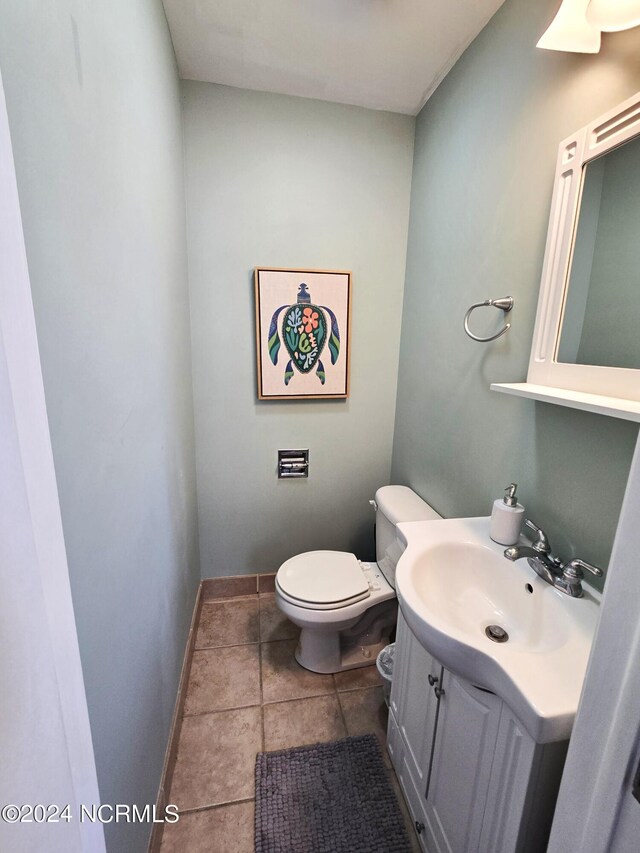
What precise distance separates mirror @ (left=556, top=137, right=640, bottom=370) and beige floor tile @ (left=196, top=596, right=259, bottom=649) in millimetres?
1864

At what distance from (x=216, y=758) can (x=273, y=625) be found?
64 centimetres

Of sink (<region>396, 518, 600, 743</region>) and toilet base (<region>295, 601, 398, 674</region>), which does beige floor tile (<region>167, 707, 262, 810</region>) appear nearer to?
toilet base (<region>295, 601, 398, 674</region>)

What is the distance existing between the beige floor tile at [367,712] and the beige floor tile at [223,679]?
0.38 m

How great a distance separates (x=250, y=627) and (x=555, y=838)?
1627 millimetres

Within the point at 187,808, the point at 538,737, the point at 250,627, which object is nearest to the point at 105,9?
the point at 538,737

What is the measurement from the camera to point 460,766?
84cm

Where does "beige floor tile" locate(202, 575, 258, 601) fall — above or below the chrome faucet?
below

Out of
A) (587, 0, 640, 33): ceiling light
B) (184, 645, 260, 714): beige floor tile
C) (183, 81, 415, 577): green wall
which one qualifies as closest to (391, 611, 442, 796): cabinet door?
(184, 645, 260, 714): beige floor tile

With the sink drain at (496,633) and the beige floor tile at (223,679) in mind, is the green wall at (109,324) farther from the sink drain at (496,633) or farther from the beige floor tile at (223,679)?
the sink drain at (496,633)

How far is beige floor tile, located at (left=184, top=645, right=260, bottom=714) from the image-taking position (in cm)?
147

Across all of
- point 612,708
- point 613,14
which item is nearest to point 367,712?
point 612,708

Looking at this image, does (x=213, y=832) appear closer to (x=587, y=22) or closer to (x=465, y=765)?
(x=465, y=765)

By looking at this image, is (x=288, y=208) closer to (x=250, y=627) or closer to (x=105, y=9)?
(x=105, y=9)

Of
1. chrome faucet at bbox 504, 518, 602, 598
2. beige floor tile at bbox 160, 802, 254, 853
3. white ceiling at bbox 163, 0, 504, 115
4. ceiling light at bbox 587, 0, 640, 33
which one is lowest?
beige floor tile at bbox 160, 802, 254, 853
